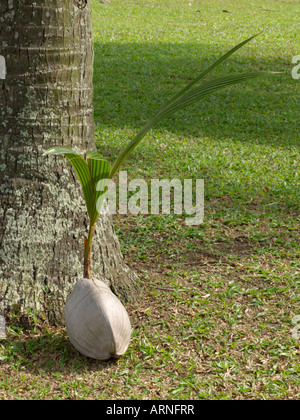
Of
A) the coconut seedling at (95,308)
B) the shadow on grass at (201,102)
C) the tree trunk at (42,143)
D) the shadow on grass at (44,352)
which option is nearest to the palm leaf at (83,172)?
the coconut seedling at (95,308)

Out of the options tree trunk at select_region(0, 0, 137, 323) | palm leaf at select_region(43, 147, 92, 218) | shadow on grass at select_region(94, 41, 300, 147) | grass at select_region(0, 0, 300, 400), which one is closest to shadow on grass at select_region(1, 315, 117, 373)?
grass at select_region(0, 0, 300, 400)

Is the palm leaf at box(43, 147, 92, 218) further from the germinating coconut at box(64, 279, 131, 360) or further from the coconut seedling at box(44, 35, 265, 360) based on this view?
the germinating coconut at box(64, 279, 131, 360)

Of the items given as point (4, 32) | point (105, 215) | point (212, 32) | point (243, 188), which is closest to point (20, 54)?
point (4, 32)

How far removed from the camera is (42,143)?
2.84 m

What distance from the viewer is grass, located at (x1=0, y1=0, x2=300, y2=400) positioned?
2604 mm

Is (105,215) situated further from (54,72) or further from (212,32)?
(212,32)

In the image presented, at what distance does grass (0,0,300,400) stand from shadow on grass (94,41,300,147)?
0.03m

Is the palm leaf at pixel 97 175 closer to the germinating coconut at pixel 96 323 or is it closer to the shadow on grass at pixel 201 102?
the germinating coconut at pixel 96 323

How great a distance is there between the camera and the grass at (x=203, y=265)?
2604 millimetres

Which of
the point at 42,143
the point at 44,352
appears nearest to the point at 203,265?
the point at 44,352

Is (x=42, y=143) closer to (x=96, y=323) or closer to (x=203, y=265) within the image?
(x=96, y=323)

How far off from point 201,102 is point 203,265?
4.49 meters

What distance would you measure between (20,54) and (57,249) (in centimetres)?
106

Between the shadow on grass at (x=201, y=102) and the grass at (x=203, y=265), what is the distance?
0.03 metres
